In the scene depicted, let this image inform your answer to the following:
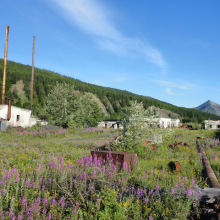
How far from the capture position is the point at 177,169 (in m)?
6.78

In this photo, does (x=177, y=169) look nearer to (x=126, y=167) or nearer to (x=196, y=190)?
(x=126, y=167)

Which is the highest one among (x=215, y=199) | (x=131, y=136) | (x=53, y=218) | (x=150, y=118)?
(x=150, y=118)

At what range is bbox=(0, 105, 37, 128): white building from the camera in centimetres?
2716

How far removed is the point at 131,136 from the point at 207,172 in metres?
4.75

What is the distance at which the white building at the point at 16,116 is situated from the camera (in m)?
27.2

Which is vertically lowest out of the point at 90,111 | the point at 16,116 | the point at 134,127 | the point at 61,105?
the point at 134,127

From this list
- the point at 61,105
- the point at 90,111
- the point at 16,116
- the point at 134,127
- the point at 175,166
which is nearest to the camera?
the point at 175,166

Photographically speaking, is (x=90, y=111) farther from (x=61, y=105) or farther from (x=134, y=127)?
(x=134, y=127)

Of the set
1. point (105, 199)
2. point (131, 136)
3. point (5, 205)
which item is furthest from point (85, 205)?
point (131, 136)

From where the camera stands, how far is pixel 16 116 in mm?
29219

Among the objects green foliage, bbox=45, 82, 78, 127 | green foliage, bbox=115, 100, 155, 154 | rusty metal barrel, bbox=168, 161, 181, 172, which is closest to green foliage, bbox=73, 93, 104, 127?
green foliage, bbox=45, 82, 78, 127

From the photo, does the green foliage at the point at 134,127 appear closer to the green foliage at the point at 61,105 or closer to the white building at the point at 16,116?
the white building at the point at 16,116

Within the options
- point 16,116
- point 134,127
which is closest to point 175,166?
point 134,127

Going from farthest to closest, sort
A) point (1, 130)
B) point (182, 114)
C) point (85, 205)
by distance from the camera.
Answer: point (182, 114) < point (1, 130) < point (85, 205)
